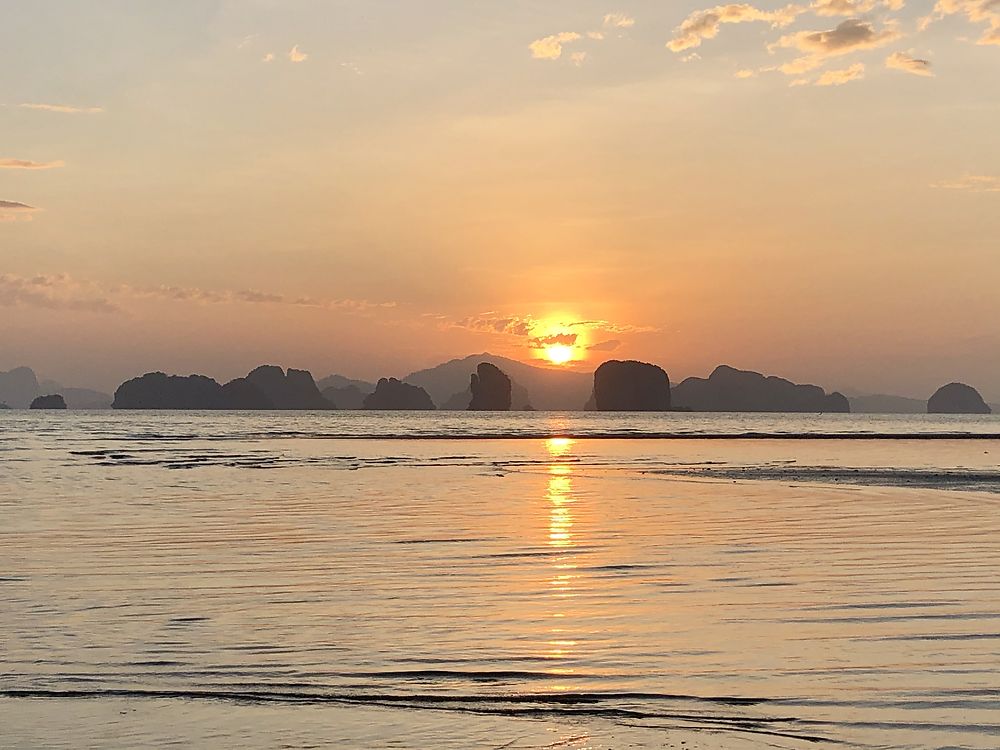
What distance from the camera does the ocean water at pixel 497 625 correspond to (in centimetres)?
1032

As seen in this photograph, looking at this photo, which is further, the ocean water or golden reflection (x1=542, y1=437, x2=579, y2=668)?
golden reflection (x1=542, y1=437, x2=579, y2=668)

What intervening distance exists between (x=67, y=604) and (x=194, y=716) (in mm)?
6875

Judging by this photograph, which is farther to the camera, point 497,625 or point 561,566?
point 561,566

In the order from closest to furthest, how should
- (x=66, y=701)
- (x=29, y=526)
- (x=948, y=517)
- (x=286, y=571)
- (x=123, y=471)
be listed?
1. (x=66, y=701)
2. (x=286, y=571)
3. (x=29, y=526)
4. (x=948, y=517)
5. (x=123, y=471)

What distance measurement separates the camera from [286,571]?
2017 cm

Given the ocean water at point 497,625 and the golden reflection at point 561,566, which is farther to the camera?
the golden reflection at point 561,566

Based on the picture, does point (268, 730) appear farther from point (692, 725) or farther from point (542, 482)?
point (542, 482)

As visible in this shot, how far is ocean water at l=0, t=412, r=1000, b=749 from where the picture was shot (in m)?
10.3

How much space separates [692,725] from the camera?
1023 cm

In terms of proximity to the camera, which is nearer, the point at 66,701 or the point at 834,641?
the point at 66,701

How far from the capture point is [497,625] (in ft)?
48.7

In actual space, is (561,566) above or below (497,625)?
below

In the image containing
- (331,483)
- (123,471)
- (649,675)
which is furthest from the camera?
(123,471)

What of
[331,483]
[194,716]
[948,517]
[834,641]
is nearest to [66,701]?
[194,716]
